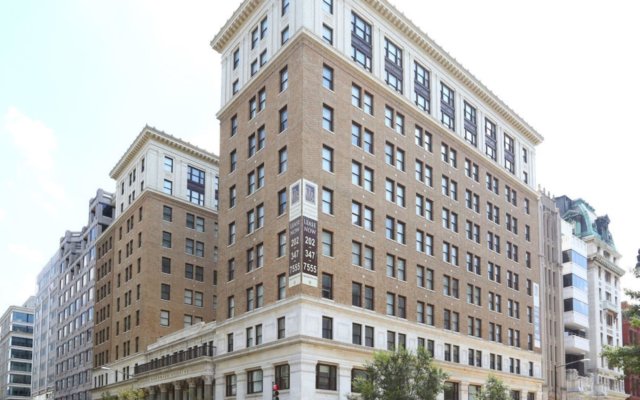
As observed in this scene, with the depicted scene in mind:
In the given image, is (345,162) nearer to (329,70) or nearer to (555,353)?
(329,70)

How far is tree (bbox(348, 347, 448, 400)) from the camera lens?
146 ft

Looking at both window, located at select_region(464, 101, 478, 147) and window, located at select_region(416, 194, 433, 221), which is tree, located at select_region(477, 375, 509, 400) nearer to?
window, located at select_region(416, 194, 433, 221)

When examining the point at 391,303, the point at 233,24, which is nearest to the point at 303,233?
the point at 391,303

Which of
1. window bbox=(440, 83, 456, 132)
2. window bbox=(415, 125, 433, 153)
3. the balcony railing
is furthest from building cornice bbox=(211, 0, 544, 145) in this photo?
the balcony railing

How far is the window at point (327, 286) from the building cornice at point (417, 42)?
24.8m

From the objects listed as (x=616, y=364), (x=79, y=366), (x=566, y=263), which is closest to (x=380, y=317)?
(x=616, y=364)

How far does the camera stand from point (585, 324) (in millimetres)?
99000

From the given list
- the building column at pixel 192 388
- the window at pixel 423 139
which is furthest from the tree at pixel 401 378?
the window at pixel 423 139

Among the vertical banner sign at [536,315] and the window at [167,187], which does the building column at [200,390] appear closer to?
the window at [167,187]

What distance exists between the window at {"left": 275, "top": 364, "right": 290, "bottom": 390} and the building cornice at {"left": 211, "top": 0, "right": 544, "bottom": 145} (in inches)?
1249

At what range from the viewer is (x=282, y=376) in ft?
168

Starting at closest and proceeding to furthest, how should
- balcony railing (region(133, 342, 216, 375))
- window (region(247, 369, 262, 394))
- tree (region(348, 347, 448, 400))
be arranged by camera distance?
tree (region(348, 347, 448, 400)) < window (region(247, 369, 262, 394)) < balcony railing (region(133, 342, 216, 375))

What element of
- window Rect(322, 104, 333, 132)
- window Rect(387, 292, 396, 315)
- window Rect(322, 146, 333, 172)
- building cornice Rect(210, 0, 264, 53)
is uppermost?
building cornice Rect(210, 0, 264, 53)

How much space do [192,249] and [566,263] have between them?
5176 centimetres
